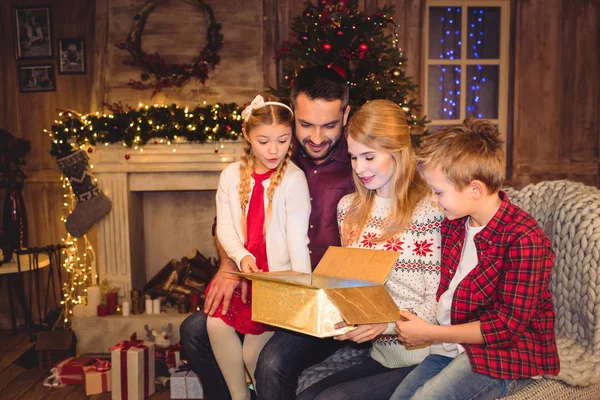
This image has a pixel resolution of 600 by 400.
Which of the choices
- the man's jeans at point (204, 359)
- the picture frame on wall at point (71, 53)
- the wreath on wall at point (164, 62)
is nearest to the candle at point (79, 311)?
the wreath on wall at point (164, 62)

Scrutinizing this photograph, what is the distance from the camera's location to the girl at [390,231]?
6.08 ft

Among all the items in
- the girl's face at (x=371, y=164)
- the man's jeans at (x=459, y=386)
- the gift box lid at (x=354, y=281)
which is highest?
the girl's face at (x=371, y=164)

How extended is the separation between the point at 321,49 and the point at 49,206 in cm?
253

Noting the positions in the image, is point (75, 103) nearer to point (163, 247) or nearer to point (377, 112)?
point (163, 247)

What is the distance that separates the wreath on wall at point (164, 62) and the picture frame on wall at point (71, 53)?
1.54 ft

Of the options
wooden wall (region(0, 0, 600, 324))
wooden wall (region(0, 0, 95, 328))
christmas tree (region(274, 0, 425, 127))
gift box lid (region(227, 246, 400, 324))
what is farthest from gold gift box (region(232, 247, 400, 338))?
wooden wall (region(0, 0, 95, 328))

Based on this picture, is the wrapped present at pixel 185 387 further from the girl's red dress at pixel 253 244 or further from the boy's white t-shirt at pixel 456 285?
the boy's white t-shirt at pixel 456 285

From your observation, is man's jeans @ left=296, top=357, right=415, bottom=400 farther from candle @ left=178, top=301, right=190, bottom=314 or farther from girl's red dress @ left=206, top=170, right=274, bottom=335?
candle @ left=178, top=301, right=190, bottom=314

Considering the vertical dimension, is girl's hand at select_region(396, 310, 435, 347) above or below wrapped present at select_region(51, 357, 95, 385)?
above

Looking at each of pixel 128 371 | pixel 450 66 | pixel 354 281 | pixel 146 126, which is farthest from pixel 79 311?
pixel 450 66

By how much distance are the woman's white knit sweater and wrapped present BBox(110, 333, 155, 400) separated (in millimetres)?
1680

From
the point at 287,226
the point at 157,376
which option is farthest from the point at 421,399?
the point at 157,376

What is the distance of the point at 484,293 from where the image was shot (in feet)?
5.55

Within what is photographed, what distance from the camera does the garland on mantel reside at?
12.9 feet
